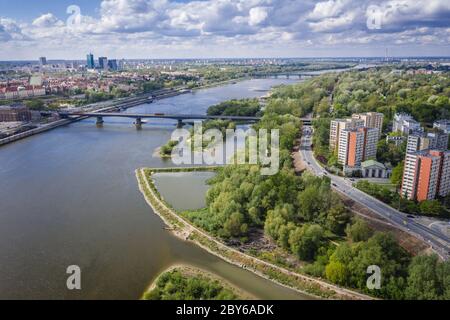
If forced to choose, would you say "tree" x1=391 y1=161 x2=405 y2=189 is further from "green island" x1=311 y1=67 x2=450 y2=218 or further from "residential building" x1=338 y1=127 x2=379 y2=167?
"residential building" x1=338 y1=127 x2=379 y2=167

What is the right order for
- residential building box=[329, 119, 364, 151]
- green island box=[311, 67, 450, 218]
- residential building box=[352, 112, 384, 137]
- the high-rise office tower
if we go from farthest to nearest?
the high-rise office tower
residential building box=[352, 112, 384, 137]
residential building box=[329, 119, 364, 151]
green island box=[311, 67, 450, 218]

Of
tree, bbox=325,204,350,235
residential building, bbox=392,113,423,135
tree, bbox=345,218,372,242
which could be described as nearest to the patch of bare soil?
tree, bbox=325,204,350,235

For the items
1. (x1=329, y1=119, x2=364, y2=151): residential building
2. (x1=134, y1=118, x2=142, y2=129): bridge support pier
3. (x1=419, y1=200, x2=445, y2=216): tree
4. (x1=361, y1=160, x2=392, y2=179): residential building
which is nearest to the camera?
(x1=419, y1=200, x2=445, y2=216): tree

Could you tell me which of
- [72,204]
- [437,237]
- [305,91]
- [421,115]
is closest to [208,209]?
[72,204]

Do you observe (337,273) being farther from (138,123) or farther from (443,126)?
(138,123)

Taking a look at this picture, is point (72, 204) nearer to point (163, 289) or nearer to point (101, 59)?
point (163, 289)

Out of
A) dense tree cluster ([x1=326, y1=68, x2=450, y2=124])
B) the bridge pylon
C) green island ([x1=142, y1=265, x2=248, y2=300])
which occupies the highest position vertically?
dense tree cluster ([x1=326, y1=68, x2=450, y2=124])

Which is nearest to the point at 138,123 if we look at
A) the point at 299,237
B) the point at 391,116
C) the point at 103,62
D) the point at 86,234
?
the point at 391,116
